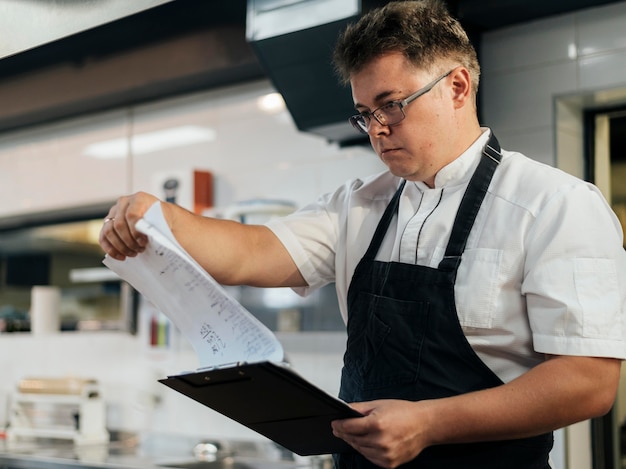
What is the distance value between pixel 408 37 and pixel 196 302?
52 centimetres

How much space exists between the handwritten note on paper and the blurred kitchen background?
772 millimetres

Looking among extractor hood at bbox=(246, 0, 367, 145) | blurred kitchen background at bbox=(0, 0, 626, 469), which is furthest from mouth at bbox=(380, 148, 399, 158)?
extractor hood at bbox=(246, 0, 367, 145)

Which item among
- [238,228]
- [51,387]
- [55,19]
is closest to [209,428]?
[51,387]

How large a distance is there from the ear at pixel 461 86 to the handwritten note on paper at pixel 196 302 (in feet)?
1.64

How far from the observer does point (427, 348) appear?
135cm

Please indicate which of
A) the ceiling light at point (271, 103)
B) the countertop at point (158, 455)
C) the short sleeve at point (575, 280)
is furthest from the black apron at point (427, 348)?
the ceiling light at point (271, 103)

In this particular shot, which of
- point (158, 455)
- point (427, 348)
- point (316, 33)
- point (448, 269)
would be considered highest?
point (316, 33)

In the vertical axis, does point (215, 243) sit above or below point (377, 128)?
below

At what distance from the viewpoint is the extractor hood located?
255 centimetres

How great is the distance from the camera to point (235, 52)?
3.26 m

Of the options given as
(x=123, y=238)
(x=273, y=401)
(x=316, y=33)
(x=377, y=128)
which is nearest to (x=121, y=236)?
(x=123, y=238)

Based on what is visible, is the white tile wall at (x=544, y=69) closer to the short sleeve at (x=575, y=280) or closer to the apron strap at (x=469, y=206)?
the apron strap at (x=469, y=206)

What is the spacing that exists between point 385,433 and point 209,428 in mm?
2485

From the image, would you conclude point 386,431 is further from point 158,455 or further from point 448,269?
point 158,455
